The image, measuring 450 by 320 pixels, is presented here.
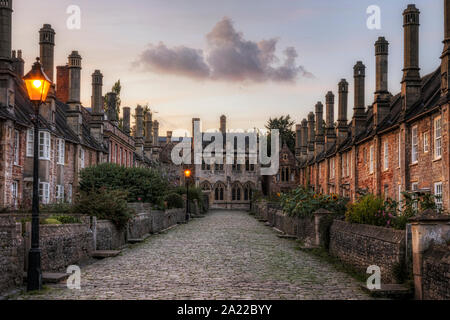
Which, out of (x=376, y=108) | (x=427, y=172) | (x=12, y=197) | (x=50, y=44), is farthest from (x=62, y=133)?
(x=427, y=172)

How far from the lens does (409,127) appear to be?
2664 cm

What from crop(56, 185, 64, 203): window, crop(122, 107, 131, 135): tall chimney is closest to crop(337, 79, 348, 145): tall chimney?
crop(56, 185, 64, 203): window

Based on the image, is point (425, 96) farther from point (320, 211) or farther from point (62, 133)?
point (62, 133)

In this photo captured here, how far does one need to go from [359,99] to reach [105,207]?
2351cm

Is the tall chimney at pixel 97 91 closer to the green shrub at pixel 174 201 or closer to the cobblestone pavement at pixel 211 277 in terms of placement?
the green shrub at pixel 174 201

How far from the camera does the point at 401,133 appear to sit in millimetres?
27016

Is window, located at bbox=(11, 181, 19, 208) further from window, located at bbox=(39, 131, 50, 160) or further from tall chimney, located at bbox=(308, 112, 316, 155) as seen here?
tall chimney, located at bbox=(308, 112, 316, 155)

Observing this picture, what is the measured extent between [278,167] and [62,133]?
1860 inches

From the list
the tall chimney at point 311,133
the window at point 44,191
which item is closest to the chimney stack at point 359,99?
the window at point 44,191

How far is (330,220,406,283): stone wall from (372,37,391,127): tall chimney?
18059mm

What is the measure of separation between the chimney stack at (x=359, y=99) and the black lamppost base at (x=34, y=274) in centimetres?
2996

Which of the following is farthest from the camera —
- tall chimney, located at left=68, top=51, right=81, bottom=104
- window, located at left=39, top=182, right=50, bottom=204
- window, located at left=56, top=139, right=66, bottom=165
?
tall chimney, located at left=68, top=51, right=81, bottom=104

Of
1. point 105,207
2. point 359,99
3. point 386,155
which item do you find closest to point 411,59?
point 386,155

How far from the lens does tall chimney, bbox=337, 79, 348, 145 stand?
4094 cm
